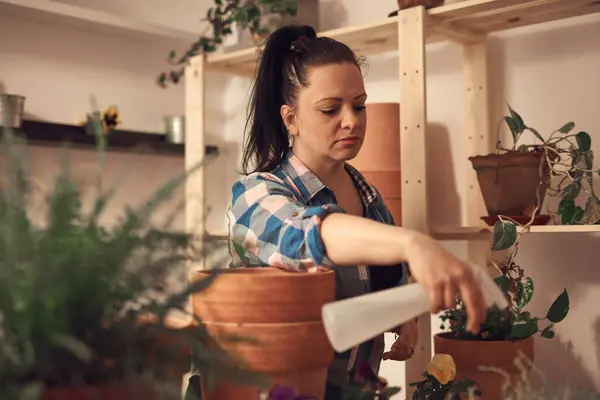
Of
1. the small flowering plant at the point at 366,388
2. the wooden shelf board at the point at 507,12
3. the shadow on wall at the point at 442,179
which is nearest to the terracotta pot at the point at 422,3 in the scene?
the wooden shelf board at the point at 507,12

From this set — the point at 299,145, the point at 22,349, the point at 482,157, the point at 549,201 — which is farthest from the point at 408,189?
the point at 22,349

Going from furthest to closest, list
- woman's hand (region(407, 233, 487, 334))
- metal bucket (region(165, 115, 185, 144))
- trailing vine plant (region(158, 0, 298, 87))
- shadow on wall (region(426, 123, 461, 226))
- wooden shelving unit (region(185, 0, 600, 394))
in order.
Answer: metal bucket (region(165, 115, 185, 144)) → trailing vine plant (region(158, 0, 298, 87)) → shadow on wall (region(426, 123, 461, 226)) → wooden shelving unit (region(185, 0, 600, 394)) → woman's hand (region(407, 233, 487, 334))

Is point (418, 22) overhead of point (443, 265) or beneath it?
overhead

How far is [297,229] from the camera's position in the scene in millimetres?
842

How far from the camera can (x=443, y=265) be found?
0.69 m

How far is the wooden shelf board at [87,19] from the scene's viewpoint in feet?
6.95

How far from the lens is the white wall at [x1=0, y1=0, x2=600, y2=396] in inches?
71.7

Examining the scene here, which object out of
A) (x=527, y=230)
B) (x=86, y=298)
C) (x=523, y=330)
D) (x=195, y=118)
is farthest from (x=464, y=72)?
(x=86, y=298)

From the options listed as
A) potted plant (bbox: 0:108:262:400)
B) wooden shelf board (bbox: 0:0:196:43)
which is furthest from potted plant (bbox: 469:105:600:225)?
wooden shelf board (bbox: 0:0:196:43)

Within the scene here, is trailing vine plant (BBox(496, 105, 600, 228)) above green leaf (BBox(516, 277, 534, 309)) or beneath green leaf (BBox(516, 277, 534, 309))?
above

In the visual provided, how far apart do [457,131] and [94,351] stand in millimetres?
1694

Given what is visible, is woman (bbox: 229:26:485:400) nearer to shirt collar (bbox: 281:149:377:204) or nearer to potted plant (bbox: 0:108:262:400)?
shirt collar (bbox: 281:149:377:204)

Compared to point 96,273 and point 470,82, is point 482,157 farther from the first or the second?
point 96,273

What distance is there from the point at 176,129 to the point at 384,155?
912mm
